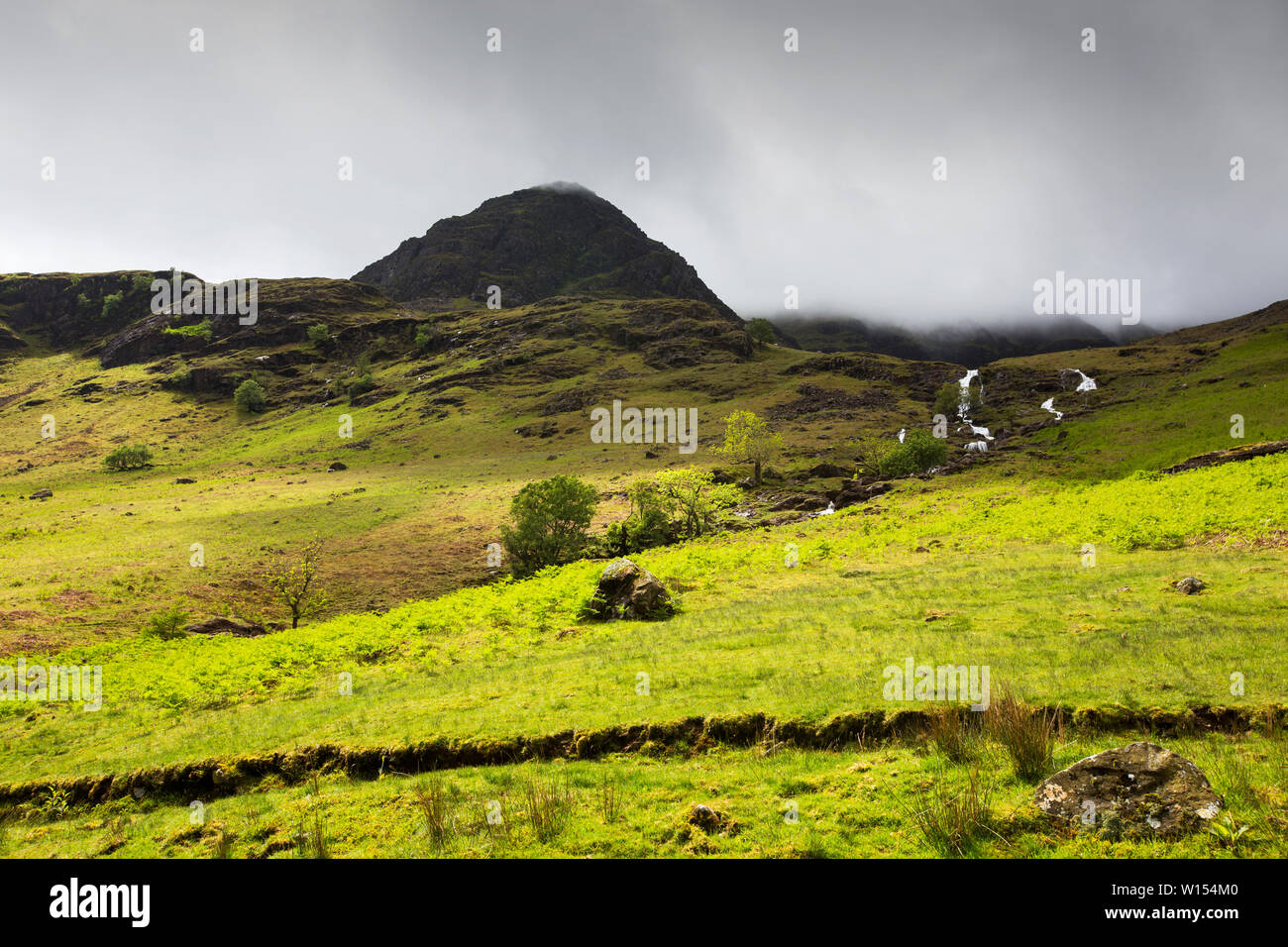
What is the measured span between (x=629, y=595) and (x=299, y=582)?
117 feet

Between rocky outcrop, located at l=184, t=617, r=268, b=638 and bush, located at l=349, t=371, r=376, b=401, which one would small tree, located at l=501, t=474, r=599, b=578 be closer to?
rocky outcrop, located at l=184, t=617, r=268, b=638

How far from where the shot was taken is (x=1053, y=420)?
103m

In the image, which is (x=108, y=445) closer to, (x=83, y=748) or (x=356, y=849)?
(x=83, y=748)

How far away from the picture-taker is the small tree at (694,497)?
5691cm

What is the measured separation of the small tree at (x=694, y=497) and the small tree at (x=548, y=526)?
31.2ft

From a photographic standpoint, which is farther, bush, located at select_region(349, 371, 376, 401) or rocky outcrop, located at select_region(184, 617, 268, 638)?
bush, located at select_region(349, 371, 376, 401)

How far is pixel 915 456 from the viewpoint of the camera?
3017 inches

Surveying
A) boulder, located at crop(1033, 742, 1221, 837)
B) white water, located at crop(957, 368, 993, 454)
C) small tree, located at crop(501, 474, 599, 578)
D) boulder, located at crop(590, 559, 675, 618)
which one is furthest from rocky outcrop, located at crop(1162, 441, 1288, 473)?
small tree, located at crop(501, 474, 599, 578)

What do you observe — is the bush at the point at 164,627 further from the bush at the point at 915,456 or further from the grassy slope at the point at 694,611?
the bush at the point at 915,456

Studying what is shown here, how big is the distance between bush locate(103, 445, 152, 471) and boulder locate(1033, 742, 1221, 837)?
159664 millimetres

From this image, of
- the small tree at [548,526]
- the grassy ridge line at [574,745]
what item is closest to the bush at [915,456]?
the small tree at [548,526]

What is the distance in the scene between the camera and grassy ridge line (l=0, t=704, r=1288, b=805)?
11.3 meters
